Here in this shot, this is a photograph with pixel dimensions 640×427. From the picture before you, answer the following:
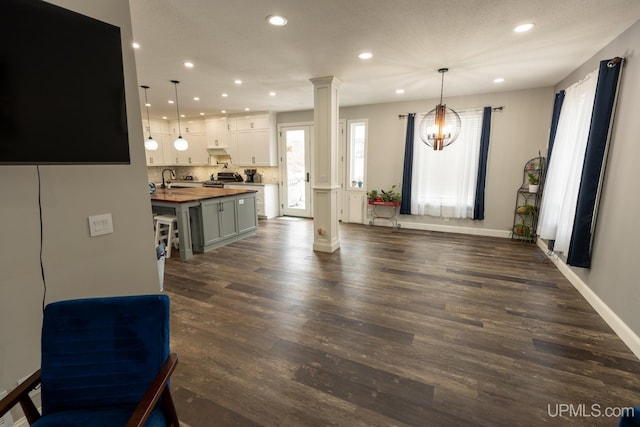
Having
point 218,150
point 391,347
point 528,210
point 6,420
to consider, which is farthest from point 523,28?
point 218,150

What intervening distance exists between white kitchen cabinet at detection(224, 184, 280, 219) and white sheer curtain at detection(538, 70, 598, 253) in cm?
552

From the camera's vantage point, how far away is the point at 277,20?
7.97ft

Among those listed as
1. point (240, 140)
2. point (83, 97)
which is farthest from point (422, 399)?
point (240, 140)

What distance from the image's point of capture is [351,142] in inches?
252

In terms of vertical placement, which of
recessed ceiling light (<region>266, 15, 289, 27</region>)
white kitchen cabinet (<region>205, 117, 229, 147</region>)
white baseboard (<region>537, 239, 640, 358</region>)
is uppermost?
recessed ceiling light (<region>266, 15, 289, 27</region>)

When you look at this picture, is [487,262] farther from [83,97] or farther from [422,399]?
[83,97]

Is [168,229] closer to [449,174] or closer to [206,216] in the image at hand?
[206,216]

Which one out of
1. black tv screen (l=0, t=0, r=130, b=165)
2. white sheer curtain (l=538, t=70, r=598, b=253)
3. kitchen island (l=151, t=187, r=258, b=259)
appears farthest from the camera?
kitchen island (l=151, t=187, r=258, b=259)

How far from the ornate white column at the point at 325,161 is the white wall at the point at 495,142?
6.73ft

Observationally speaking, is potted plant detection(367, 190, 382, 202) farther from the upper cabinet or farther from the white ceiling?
the upper cabinet

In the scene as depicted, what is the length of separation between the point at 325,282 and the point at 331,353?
1.27 metres

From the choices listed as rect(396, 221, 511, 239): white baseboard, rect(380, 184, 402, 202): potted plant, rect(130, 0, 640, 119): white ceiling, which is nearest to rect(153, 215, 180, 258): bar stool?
rect(130, 0, 640, 119): white ceiling

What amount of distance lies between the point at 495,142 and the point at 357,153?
2673mm

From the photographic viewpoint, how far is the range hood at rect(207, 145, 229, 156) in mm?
7562
